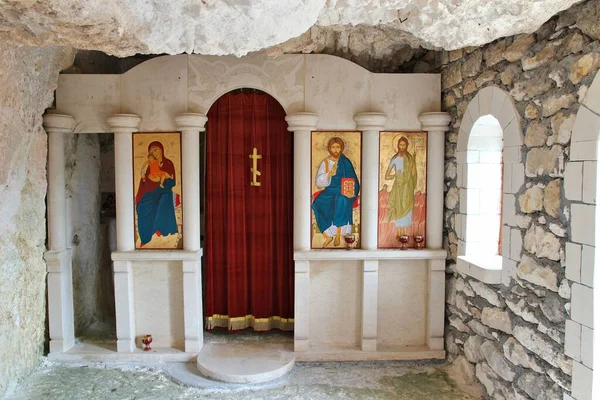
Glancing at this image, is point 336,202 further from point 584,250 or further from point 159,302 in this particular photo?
point 584,250

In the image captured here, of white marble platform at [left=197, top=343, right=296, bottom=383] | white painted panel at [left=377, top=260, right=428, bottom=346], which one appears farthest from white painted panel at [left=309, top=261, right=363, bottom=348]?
white marble platform at [left=197, top=343, right=296, bottom=383]

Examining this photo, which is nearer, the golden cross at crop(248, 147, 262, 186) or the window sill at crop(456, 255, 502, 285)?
the window sill at crop(456, 255, 502, 285)

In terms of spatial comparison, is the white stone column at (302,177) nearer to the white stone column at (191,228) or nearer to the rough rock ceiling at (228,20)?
the white stone column at (191,228)

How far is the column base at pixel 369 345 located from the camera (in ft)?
14.6

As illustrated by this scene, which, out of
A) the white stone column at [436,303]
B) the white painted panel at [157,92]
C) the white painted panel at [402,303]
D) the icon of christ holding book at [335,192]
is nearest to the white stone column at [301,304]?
the icon of christ holding book at [335,192]

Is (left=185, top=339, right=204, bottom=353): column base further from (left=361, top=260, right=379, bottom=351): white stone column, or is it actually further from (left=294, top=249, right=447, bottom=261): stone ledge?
(left=361, top=260, right=379, bottom=351): white stone column

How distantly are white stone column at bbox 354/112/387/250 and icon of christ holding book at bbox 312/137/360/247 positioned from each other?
122mm

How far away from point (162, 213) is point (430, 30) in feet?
9.76

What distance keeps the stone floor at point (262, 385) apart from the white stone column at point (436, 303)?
25 cm

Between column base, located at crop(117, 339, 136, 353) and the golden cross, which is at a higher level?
the golden cross

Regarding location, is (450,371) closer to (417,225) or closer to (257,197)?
(417,225)

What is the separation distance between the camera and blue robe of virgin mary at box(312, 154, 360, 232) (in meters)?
4.49

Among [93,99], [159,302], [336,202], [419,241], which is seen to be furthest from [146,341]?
[419,241]

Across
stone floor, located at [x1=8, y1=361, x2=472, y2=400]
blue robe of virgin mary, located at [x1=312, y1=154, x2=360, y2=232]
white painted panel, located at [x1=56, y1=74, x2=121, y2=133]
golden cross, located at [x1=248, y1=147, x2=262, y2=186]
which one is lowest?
stone floor, located at [x1=8, y1=361, x2=472, y2=400]
